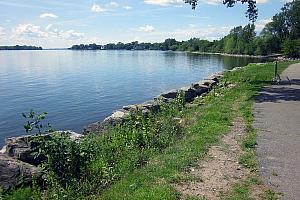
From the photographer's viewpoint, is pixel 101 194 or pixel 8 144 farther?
pixel 8 144

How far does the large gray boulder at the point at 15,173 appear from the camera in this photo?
27.3ft

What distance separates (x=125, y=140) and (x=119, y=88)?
85.1 feet

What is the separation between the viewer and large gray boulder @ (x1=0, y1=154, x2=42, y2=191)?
8312mm

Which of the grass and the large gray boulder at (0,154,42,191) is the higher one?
the grass

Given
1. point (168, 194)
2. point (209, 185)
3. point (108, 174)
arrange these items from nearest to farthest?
point (168, 194)
point (209, 185)
point (108, 174)

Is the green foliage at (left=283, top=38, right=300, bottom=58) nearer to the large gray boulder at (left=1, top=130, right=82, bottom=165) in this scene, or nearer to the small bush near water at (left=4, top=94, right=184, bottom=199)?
the small bush near water at (left=4, top=94, right=184, bottom=199)

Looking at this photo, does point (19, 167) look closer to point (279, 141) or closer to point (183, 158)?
point (183, 158)

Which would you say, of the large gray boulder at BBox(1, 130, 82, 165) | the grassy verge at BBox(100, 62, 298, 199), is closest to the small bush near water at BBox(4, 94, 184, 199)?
the grassy verge at BBox(100, 62, 298, 199)

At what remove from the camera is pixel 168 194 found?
616cm

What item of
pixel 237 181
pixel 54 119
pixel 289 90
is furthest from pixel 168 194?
pixel 54 119

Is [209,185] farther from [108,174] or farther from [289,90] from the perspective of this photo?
[289,90]

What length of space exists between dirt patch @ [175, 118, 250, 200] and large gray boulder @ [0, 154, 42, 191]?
3.80 meters

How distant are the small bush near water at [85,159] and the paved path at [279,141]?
2.66 metres

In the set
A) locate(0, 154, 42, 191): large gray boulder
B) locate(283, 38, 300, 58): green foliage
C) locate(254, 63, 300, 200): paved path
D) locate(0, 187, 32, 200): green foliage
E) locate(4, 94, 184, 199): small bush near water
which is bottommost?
locate(0, 187, 32, 200): green foliage
